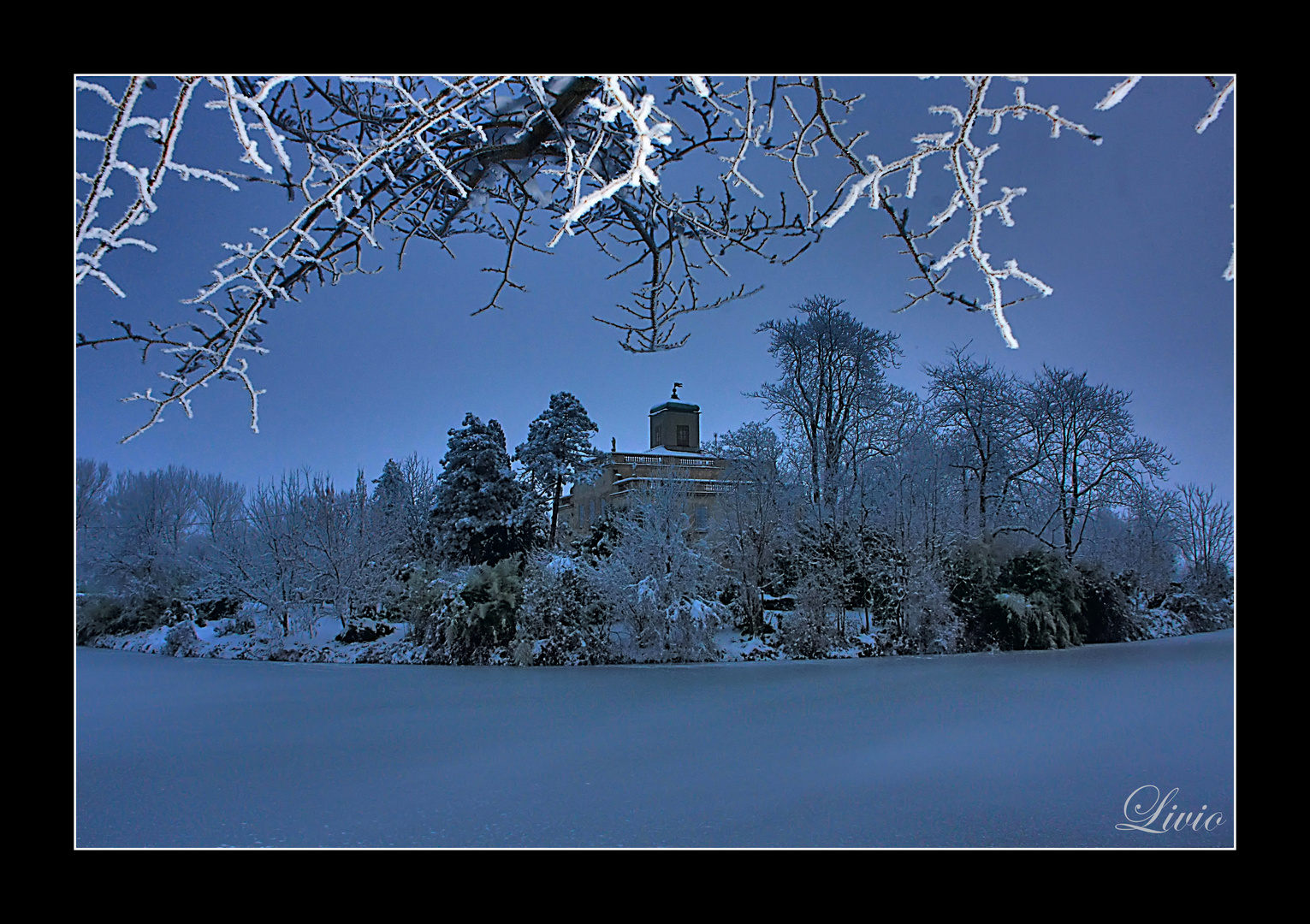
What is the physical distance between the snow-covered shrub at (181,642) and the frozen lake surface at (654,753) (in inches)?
23.3

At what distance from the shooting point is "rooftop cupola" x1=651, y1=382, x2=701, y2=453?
8742mm

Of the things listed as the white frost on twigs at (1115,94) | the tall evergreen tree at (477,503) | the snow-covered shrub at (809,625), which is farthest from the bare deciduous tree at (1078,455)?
the white frost on twigs at (1115,94)

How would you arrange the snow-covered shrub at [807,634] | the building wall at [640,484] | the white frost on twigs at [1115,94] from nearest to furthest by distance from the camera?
the white frost on twigs at [1115,94] < the snow-covered shrub at [807,634] < the building wall at [640,484]

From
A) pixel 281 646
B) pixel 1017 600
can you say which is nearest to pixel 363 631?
pixel 281 646

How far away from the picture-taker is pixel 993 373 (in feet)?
26.8

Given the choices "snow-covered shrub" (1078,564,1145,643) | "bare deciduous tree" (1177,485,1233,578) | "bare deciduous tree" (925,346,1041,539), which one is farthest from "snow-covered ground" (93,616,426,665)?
"bare deciduous tree" (1177,485,1233,578)

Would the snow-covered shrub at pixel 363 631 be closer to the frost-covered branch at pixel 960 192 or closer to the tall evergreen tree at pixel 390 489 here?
the tall evergreen tree at pixel 390 489

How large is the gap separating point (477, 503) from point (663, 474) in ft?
7.73

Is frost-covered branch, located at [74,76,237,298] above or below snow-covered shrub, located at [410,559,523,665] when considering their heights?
above

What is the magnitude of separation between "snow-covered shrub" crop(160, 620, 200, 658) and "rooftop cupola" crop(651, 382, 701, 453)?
5.20m

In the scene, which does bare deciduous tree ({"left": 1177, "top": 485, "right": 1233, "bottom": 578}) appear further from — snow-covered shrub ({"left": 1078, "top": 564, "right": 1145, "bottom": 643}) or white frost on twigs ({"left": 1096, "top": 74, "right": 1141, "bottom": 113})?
white frost on twigs ({"left": 1096, "top": 74, "right": 1141, "bottom": 113})

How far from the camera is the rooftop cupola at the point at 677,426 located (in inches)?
344
